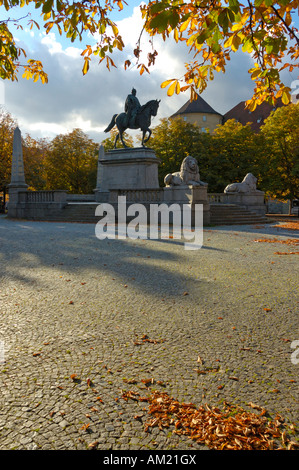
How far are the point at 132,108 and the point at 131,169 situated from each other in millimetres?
4043

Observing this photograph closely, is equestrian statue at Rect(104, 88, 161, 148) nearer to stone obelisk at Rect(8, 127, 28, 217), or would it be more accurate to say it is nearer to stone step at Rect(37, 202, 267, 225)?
stone step at Rect(37, 202, 267, 225)

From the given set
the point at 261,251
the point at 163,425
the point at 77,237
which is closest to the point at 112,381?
the point at 163,425

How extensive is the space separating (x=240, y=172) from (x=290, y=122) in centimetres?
678

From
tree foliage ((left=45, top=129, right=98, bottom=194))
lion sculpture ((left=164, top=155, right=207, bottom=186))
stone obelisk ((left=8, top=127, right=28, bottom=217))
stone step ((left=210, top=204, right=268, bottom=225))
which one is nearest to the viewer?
lion sculpture ((left=164, top=155, right=207, bottom=186))

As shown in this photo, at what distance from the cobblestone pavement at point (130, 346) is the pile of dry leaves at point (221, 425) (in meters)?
0.07

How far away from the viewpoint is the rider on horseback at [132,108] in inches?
911

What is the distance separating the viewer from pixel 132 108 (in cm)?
2319

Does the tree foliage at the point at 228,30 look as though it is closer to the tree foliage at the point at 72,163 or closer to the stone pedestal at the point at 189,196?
the stone pedestal at the point at 189,196

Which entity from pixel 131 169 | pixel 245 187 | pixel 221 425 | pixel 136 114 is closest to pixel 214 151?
pixel 245 187

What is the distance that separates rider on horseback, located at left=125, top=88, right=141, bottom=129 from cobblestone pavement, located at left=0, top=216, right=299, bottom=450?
18.2m

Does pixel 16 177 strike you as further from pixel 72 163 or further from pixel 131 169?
pixel 72 163

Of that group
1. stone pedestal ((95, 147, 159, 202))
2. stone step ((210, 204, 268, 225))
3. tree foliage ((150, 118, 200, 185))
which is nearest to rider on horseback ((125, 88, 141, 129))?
stone pedestal ((95, 147, 159, 202))

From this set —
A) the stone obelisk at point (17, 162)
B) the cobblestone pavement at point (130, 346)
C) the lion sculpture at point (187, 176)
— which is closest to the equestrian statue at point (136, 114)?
the lion sculpture at point (187, 176)

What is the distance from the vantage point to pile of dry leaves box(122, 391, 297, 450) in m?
1.98
